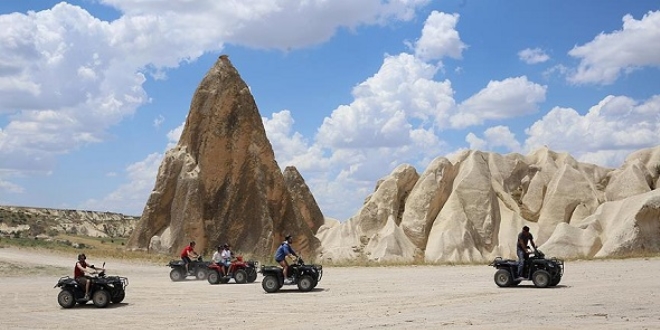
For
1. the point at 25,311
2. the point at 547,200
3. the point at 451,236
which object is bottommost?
the point at 25,311

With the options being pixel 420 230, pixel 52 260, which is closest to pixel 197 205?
pixel 52 260

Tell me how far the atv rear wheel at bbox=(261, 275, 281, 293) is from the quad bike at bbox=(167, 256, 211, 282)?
23.7 feet

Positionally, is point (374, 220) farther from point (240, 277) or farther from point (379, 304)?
point (379, 304)

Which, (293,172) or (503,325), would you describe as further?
(293,172)

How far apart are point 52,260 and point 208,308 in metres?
19.5

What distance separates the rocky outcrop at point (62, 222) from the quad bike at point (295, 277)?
57.6 metres

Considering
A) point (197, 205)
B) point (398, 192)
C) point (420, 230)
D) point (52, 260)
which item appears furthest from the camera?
point (398, 192)

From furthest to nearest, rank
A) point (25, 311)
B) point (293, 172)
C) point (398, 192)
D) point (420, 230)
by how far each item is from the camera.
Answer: point (293, 172)
point (398, 192)
point (420, 230)
point (25, 311)

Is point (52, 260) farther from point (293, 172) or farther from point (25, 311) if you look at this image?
point (293, 172)

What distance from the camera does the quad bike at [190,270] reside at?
26.4 meters

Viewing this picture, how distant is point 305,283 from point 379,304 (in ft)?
15.5

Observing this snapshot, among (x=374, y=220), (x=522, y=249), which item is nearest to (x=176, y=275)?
(x=522, y=249)

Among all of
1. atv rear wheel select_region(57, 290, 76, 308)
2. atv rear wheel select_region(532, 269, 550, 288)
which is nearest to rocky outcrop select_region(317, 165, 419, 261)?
atv rear wheel select_region(532, 269, 550, 288)

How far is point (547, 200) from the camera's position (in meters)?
52.4
